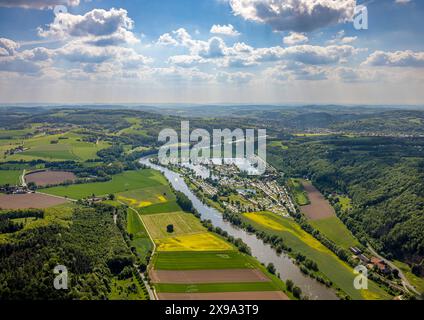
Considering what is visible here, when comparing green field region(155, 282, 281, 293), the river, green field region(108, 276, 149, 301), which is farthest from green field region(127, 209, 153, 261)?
the river

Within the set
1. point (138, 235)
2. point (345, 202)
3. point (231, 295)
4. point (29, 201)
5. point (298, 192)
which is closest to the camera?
point (231, 295)

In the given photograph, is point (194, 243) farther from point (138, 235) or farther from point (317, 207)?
point (317, 207)

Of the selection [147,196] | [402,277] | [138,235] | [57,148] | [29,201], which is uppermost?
[57,148]

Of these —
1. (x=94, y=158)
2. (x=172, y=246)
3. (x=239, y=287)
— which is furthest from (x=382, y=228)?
(x=94, y=158)

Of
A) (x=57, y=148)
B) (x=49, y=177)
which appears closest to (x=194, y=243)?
(x=49, y=177)

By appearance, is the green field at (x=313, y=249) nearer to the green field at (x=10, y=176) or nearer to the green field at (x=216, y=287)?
the green field at (x=216, y=287)

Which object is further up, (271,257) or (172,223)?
(172,223)
